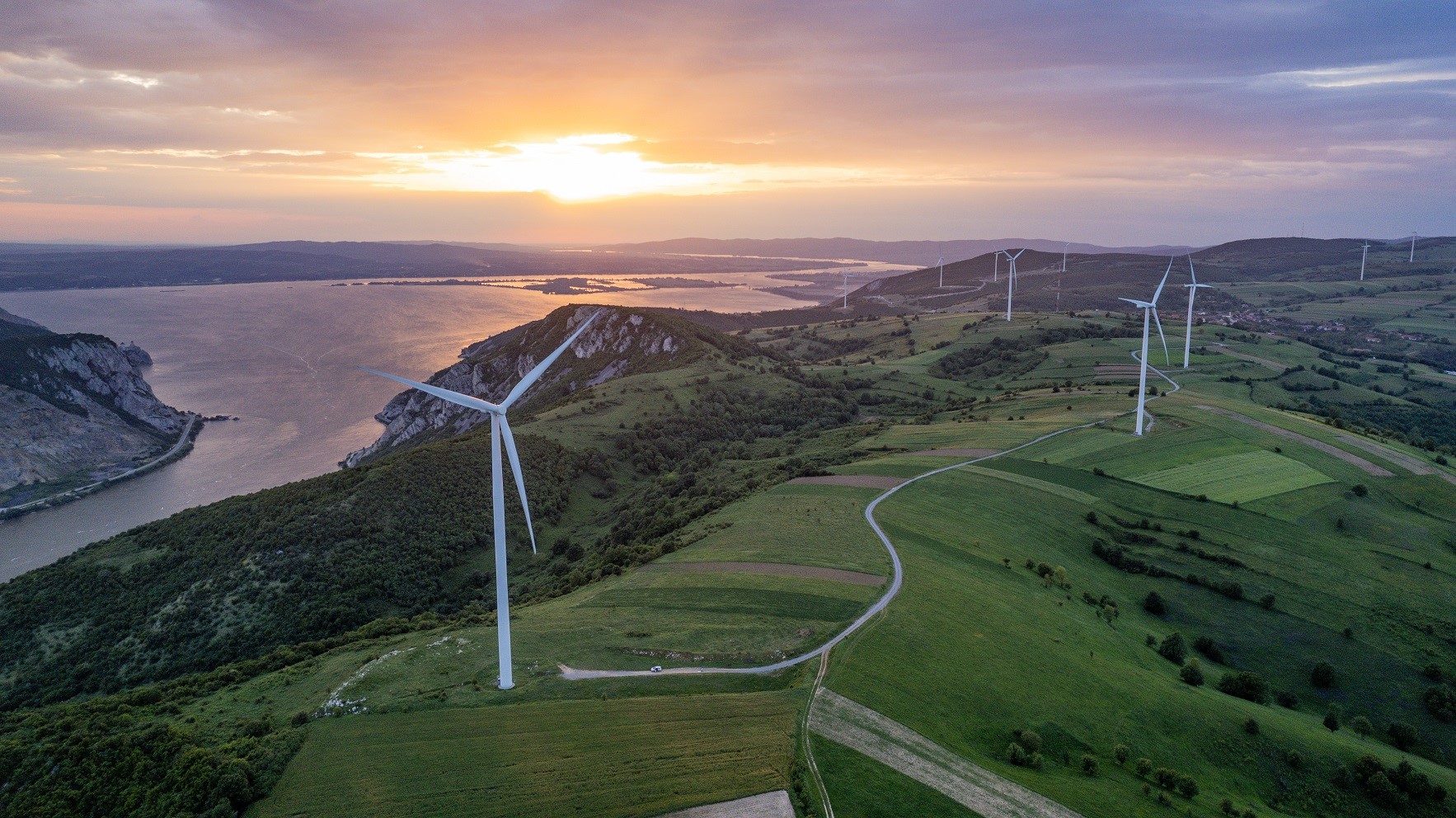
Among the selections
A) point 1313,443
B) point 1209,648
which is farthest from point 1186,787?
point 1313,443

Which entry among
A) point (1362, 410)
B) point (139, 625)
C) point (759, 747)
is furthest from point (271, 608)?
point (1362, 410)

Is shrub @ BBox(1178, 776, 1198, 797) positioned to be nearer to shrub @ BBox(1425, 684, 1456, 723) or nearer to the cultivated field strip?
the cultivated field strip

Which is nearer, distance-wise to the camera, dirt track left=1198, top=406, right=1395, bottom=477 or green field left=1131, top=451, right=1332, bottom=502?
green field left=1131, top=451, right=1332, bottom=502


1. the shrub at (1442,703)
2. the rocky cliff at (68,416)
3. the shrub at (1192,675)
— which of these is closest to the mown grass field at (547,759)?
the shrub at (1192,675)

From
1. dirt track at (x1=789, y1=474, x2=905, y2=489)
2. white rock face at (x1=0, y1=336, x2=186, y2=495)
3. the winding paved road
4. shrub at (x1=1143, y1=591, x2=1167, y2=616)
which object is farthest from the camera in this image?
white rock face at (x1=0, y1=336, x2=186, y2=495)

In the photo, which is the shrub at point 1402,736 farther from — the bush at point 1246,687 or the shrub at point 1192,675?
the shrub at point 1192,675

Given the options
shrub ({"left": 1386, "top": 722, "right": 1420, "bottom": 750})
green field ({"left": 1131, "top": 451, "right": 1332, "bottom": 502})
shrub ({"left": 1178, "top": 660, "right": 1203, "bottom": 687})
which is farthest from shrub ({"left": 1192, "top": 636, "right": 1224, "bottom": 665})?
green field ({"left": 1131, "top": 451, "right": 1332, "bottom": 502})

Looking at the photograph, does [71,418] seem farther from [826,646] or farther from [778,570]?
[826,646]
